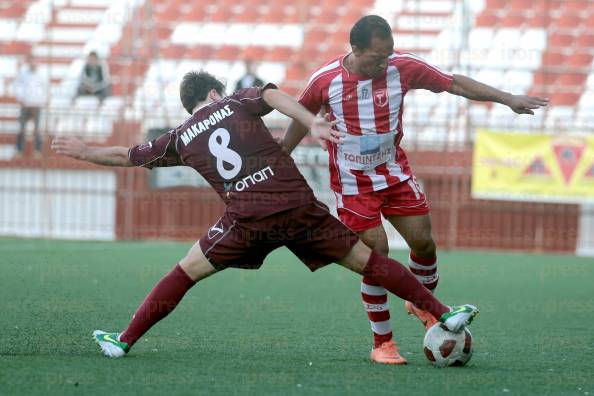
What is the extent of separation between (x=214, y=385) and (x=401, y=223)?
2.02m

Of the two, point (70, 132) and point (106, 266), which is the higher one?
point (70, 132)

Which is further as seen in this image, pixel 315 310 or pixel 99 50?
pixel 99 50

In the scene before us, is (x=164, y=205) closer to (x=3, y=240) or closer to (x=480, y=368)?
(x=3, y=240)

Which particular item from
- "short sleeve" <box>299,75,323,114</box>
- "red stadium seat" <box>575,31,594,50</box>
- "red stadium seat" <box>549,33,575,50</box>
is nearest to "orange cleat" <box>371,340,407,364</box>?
"short sleeve" <box>299,75,323,114</box>

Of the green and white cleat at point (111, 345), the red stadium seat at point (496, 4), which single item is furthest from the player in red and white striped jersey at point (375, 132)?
the red stadium seat at point (496, 4)

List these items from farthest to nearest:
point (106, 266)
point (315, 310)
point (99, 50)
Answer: point (99, 50) → point (106, 266) → point (315, 310)

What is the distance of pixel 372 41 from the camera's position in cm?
563

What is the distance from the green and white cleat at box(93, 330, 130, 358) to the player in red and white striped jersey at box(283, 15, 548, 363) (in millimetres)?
1358

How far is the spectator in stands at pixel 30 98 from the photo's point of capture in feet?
56.1

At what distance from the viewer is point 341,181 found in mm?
6172

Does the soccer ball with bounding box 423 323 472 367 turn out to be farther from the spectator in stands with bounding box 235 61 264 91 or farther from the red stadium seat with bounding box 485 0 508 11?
the red stadium seat with bounding box 485 0 508 11

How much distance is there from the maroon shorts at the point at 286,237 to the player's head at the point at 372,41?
2.89ft

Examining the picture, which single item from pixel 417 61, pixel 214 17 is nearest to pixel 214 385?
pixel 417 61

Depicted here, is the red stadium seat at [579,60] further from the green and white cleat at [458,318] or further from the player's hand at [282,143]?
the green and white cleat at [458,318]
